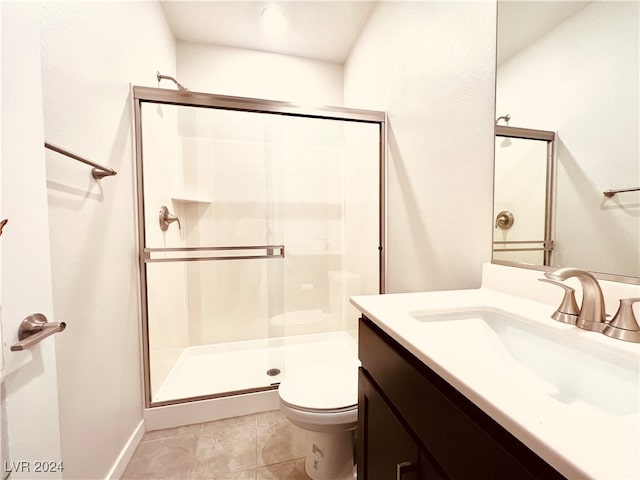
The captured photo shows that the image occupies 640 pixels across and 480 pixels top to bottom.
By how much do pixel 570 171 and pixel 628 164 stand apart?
0.41 feet

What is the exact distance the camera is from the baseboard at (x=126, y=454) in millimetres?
1118

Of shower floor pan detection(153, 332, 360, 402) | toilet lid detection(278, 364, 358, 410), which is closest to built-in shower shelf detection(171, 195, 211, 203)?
shower floor pan detection(153, 332, 360, 402)

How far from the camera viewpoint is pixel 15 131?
495 millimetres

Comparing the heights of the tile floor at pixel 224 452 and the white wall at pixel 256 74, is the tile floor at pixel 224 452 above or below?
below

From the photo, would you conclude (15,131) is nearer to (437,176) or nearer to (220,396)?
(437,176)

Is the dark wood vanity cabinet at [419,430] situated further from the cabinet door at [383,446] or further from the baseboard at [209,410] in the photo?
the baseboard at [209,410]

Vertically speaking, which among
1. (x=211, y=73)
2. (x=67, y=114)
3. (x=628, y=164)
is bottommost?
(x=628, y=164)

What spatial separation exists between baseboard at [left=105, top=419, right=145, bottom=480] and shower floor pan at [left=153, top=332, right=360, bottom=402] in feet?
0.51

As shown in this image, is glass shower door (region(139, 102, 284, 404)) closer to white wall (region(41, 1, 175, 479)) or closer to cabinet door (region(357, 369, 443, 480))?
white wall (region(41, 1, 175, 479))

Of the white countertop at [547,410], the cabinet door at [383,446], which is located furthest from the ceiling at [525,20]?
the cabinet door at [383,446]

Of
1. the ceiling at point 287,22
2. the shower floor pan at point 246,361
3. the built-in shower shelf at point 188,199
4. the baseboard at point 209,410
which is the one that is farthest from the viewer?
the built-in shower shelf at point 188,199

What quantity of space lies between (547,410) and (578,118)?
76cm

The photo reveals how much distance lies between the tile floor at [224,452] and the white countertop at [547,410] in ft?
3.38

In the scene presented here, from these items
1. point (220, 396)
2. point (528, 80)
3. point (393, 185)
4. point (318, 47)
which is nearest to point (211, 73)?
point (318, 47)
